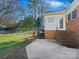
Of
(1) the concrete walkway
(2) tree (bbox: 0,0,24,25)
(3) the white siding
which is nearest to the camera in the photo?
(1) the concrete walkway

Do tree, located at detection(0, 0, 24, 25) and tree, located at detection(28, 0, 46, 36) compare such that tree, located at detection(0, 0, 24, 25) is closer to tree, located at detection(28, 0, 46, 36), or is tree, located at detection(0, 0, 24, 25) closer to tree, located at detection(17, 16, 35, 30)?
tree, located at detection(17, 16, 35, 30)

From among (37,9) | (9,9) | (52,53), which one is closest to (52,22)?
(37,9)

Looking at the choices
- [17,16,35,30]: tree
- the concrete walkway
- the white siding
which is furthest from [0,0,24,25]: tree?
the concrete walkway

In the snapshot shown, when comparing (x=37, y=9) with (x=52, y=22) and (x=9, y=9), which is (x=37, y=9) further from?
(x=9, y=9)

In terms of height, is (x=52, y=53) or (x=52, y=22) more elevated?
(x=52, y=22)

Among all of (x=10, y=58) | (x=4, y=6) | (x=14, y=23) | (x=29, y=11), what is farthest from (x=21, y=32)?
A: (x=10, y=58)

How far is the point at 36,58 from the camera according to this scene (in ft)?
24.0

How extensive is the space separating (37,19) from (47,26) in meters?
3.93

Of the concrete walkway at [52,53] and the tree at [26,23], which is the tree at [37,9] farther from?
the concrete walkway at [52,53]

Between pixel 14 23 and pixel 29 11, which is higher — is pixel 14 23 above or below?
below

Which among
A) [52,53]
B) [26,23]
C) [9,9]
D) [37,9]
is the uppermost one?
[37,9]

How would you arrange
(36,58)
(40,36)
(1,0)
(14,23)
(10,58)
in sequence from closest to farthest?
(36,58) < (10,58) < (1,0) < (14,23) < (40,36)

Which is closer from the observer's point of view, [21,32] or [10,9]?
[10,9]

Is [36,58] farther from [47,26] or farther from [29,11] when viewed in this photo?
[29,11]
